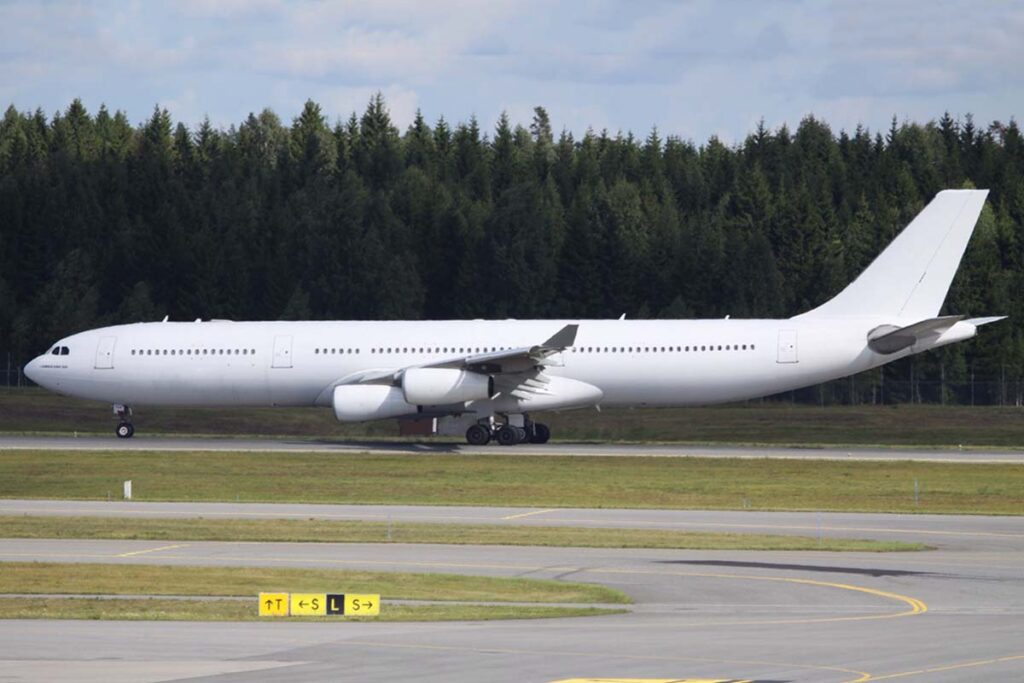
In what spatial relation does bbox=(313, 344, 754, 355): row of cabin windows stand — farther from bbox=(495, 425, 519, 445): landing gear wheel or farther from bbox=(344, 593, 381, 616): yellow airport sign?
bbox=(344, 593, 381, 616): yellow airport sign

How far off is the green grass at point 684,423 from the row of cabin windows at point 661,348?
11.9 meters

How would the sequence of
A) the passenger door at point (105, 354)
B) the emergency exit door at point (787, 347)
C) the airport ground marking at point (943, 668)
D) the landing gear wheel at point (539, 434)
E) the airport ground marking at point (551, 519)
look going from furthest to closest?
the passenger door at point (105, 354)
the landing gear wheel at point (539, 434)
the emergency exit door at point (787, 347)
the airport ground marking at point (551, 519)
the airport ground marking at point (943, 668)

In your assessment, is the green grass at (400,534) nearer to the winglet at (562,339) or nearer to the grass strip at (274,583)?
the grass strip at (274,583)

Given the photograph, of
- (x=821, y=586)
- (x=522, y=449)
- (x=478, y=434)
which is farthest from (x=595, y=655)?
(x=478, y=434)

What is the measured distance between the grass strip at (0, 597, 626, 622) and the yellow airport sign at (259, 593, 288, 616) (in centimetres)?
12

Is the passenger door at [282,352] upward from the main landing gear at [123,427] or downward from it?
upward

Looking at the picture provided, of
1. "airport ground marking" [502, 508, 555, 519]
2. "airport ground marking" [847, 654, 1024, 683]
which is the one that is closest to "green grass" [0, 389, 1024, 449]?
"airport ground marking" [502, 508, 555, 519]

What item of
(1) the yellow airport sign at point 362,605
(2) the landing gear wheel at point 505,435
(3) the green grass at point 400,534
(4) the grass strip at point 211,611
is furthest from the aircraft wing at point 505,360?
(1) the yellow airport sign at point 362,605

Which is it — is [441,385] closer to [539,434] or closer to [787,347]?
[539,434]

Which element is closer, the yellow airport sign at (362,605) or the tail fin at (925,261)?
the yellow airport sign at (362,605)

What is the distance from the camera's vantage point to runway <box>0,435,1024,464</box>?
48.4 m

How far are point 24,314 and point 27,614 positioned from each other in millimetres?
90688

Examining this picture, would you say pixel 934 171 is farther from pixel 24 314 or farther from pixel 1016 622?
pixel 1016 622

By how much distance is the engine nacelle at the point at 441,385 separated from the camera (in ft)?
163
